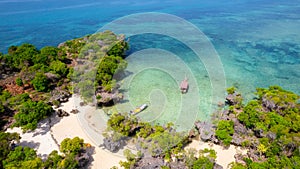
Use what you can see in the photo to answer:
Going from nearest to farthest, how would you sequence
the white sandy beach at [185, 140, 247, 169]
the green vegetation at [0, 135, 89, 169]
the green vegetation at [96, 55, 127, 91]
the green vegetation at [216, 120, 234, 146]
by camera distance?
the green vegetation at [0, 135, 89, 169] < the white sandy beach at [185, 140, 247, 169] < the green vegetation at [216, 120, 234, 146] < the green vegetation at [96, 55, 127, 91]

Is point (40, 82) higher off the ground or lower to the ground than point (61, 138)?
higher

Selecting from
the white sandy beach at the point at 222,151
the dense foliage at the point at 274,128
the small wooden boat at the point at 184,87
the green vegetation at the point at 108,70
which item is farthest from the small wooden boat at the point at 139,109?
the dense foliage at the point at 274,128

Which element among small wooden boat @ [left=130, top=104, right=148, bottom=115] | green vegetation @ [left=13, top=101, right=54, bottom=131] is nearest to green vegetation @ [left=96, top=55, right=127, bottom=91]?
small wooden boat @ [left=130, top=104, right=148, bottom=115]

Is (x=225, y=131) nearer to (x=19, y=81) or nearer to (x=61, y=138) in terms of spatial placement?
(x=61, y=138)

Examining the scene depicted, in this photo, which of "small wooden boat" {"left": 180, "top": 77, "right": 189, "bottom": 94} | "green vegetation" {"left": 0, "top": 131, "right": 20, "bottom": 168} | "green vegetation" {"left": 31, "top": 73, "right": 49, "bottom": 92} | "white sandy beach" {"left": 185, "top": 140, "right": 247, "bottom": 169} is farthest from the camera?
"small wooden boat" {"left": 180, "top": 77, "right": 189, "bottom": 94}

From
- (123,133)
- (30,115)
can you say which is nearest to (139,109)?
(123,133)

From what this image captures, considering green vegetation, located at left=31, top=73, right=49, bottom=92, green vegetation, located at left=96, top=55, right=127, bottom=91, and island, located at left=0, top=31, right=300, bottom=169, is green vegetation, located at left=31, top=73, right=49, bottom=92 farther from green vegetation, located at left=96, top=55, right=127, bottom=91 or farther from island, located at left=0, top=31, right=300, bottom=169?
green vegetation, located at left=96, top=55, right=127, bottom=91

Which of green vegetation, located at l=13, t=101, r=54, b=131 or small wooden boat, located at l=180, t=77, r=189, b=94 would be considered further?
small wooden boat, located at l=180, t=77, r=189, b=94
